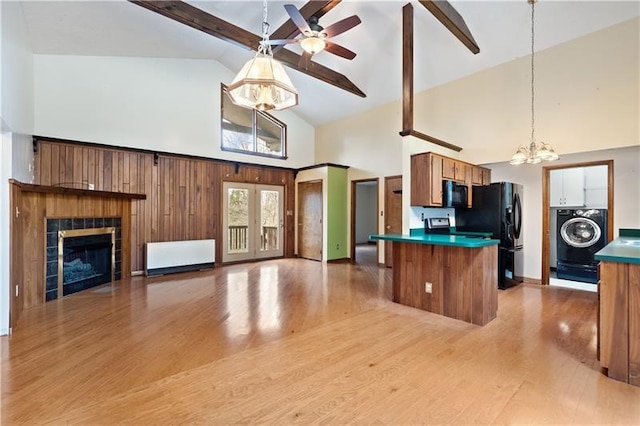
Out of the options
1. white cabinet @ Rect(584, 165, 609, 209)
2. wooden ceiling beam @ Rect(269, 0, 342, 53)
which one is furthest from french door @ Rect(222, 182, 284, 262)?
white cabinet @ Rect(584, 165, 609, 209)

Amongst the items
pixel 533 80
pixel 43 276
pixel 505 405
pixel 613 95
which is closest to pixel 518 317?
pixel 505 405

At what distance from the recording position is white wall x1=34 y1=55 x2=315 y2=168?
4758 millimetres

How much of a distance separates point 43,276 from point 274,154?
5.06 m

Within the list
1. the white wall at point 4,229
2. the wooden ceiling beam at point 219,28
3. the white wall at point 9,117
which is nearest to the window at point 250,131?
the wooden ceiling beam at point 219,28

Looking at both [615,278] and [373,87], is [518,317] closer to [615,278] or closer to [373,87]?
[615,278]

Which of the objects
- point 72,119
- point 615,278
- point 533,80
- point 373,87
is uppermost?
point 373,87

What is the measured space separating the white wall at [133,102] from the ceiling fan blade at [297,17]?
394 cm

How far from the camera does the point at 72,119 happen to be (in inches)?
193

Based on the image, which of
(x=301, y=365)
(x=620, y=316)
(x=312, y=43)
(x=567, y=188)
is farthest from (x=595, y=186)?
(x=301, y=365)

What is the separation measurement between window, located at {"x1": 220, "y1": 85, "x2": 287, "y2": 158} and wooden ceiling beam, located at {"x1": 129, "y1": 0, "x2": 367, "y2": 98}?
2.05 m

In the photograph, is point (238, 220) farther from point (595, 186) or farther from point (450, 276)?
point (595, 186)

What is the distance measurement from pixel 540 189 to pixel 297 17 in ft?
15.7

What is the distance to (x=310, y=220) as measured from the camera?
7535 millimetres

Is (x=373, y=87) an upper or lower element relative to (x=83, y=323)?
upper
